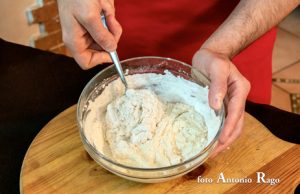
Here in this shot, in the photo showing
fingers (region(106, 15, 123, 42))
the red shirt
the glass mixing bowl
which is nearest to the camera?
the glass mixing bowl

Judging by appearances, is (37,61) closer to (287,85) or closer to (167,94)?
(167,94)

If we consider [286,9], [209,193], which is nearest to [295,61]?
[286,9]

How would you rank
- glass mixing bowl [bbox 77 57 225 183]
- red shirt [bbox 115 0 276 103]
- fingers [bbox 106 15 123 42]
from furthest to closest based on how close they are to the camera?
red shirt [bbox 115 0 276 103] → fingers [bbox 106 15 123 42] → glass mixing bowl [bbox 77 57 225 183]

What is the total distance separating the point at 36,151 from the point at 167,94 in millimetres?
285

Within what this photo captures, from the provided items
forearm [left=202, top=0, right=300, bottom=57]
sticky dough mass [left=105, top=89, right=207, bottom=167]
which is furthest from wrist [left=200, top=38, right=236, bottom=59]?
sticky dough mass [left=105, top=89, right=207, bottom=167]

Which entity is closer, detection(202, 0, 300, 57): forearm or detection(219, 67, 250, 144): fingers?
detection(219, 67, 250, 144): fingers

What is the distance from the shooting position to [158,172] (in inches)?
26.2

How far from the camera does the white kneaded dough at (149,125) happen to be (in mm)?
745

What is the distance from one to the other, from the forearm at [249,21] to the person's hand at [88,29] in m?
0.22

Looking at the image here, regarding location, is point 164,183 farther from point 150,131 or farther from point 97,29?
point 97,29

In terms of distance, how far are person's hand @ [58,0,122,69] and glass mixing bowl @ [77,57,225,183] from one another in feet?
0.16

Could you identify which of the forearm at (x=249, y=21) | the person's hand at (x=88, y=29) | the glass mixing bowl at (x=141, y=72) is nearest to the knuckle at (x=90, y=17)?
the person's hand at (x=88, y=29)

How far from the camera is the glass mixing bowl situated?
67 cm

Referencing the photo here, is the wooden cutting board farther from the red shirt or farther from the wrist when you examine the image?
the red shirt
